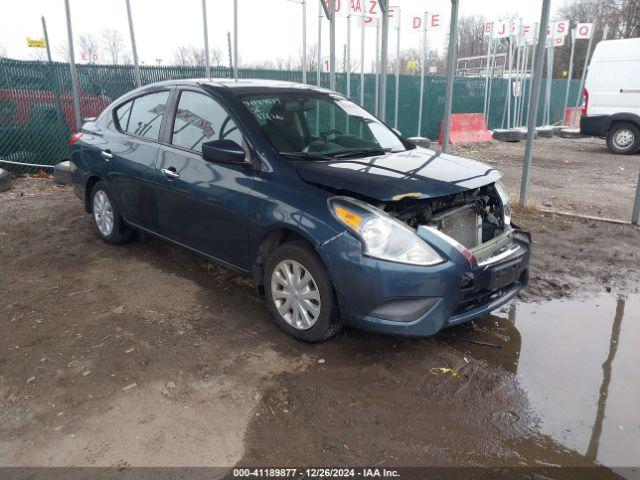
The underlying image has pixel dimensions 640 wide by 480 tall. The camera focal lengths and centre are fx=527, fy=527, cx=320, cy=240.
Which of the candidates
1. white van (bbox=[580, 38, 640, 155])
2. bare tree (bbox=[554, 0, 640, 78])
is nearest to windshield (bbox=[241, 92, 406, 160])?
white van (bbox=[580, 38, 640, 155])

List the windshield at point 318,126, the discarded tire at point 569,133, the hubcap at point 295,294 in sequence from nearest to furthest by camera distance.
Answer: the hubcap at point 295,294, the windshield at point 318,126, the discarded tire at point 569,133

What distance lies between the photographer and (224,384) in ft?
9.97

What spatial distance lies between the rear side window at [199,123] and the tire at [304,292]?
963 mm

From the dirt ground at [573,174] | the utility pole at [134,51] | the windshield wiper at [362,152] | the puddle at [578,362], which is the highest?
the utility pole at [134,51]

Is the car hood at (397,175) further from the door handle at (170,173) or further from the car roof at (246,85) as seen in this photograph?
the door handle at (170,173)

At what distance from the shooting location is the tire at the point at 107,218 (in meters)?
5.15

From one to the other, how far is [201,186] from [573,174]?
883 centimetres

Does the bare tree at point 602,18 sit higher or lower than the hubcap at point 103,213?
higher

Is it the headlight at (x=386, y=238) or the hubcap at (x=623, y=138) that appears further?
the hubcap at (x=623, y=138)

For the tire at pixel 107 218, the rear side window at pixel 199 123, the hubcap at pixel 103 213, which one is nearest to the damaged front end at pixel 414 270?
the rear side window at pixel 199 123

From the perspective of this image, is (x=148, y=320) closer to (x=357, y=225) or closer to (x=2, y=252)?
(x=357, y=225)

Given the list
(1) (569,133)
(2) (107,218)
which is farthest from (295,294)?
(1) (569,133)

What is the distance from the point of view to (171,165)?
13.9ft

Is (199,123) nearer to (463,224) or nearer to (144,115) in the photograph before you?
(144,115)
